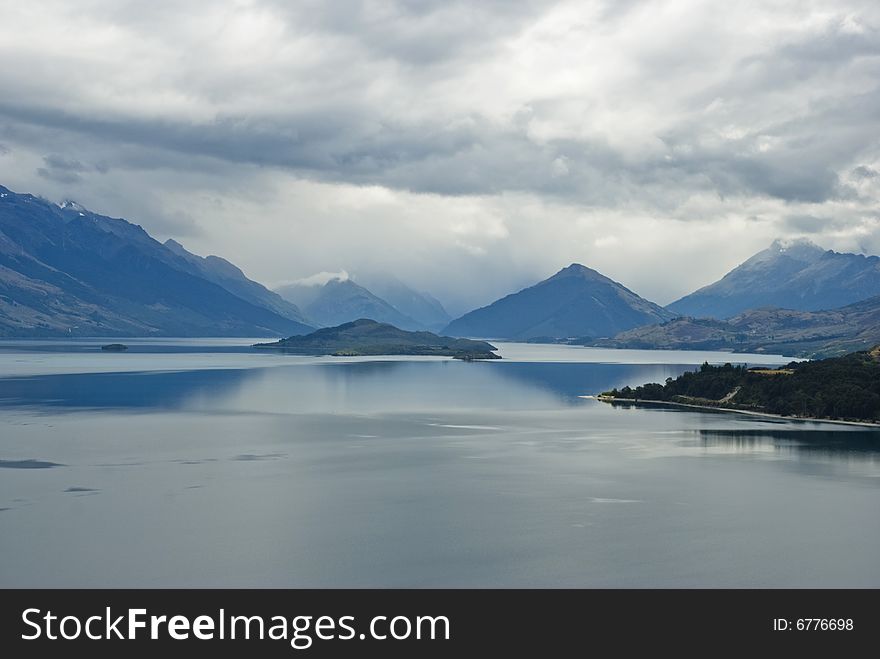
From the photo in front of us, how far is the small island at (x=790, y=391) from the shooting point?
138 m

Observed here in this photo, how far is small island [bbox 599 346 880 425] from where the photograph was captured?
138250mm

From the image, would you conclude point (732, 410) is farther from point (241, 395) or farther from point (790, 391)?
point (241, 395)

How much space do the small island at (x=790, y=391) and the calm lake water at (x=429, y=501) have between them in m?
10.9

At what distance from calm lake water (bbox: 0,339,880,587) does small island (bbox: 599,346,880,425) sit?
10.9m

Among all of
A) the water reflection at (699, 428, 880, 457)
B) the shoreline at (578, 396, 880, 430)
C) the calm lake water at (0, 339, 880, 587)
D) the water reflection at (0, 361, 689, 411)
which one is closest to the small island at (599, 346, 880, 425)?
the shoreline at (578, 396, 880, 430)

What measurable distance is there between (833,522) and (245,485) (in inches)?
1795

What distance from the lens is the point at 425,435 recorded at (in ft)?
379

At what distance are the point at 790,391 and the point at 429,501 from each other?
9593cm

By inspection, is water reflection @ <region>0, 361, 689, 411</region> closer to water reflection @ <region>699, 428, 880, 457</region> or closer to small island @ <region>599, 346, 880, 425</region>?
small island @ <region>599, 346, 880, 425</region>

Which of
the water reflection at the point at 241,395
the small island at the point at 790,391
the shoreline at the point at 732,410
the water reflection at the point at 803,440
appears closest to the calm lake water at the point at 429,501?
the water reflection at the point at 803,440

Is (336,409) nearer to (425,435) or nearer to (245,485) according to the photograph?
(425,435)

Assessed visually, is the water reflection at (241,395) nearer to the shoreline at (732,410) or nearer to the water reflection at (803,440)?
the shoreline at (732,410)
